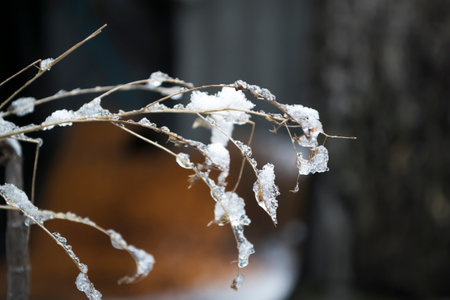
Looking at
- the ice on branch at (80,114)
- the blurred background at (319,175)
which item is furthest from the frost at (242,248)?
the blurred background at (319,175)

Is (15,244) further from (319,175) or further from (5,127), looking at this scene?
(319,175)

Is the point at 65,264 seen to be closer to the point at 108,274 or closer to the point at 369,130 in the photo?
the point at 108,274

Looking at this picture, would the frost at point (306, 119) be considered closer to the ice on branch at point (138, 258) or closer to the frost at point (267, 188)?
the frost at point (267, 188)

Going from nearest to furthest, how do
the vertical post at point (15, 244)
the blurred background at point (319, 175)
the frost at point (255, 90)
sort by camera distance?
the frost at point (255, 90), the vertical post at point (15, 244), the blurred background at point (319, 175)

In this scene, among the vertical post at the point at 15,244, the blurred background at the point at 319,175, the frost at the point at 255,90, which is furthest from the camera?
the blurred background at the point at 319,175

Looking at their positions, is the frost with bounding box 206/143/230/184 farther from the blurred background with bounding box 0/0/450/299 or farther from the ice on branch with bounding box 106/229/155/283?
the blurred background with bounding box 0/0/450/299

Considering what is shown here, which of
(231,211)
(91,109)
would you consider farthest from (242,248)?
(91,109)

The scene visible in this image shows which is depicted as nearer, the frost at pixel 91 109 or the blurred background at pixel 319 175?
the frost at pixel 91 109
